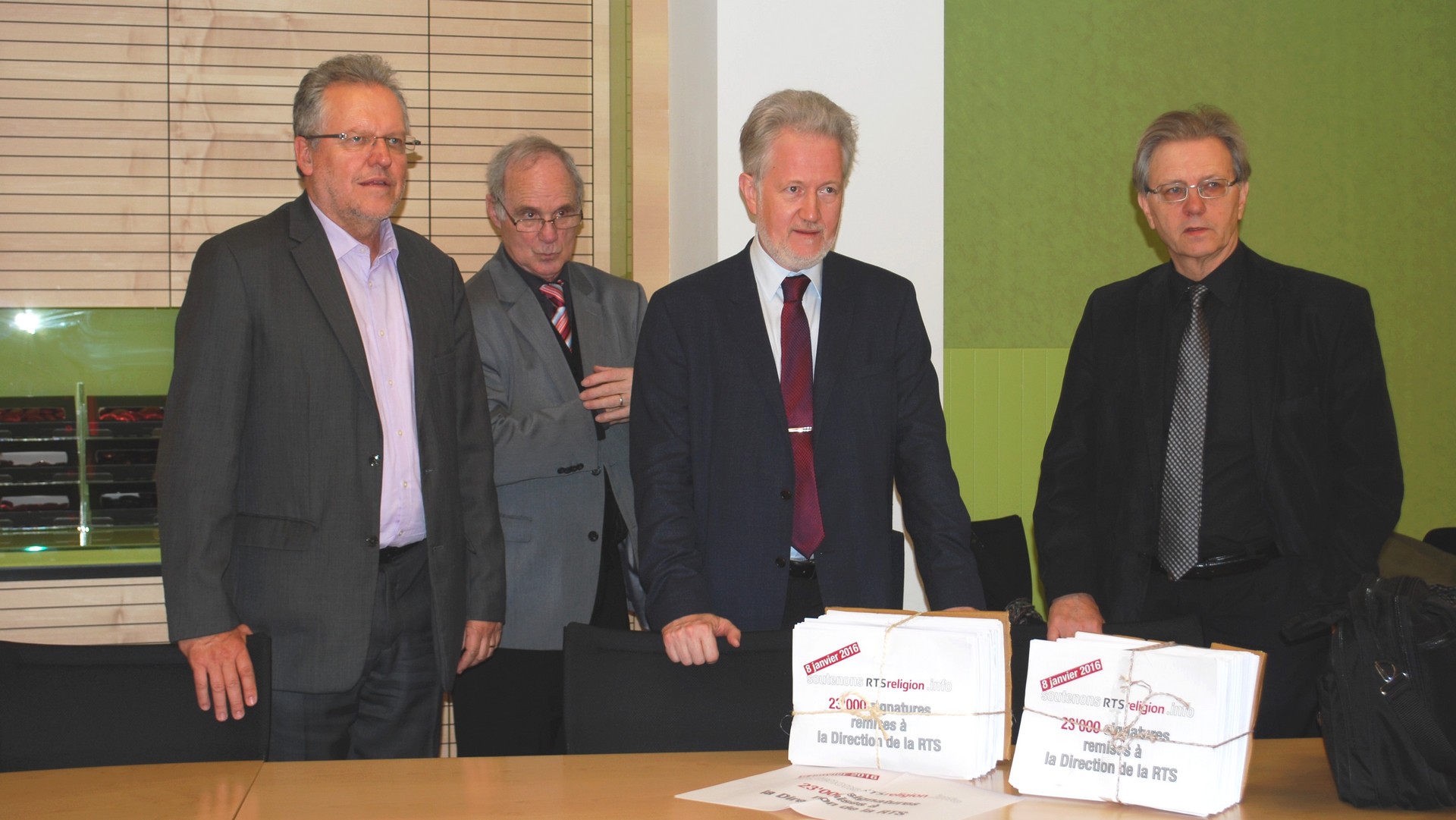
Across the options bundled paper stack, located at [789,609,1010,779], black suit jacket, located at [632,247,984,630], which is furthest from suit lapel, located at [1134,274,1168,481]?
bundled paper stack, located at [789,609,1010,779]

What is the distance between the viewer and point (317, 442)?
233cm

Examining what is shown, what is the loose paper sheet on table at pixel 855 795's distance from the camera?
4.96 ft

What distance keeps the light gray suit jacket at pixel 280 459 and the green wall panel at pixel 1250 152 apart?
207 centimetres

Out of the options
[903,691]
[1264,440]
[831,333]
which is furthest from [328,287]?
[1264,440]

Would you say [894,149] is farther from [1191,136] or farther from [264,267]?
[264,267]

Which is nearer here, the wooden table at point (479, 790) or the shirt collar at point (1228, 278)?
the wooden table at point (479, 790)

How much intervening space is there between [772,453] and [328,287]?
0.96 m

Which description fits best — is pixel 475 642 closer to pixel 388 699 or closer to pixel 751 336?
pixel 388 699

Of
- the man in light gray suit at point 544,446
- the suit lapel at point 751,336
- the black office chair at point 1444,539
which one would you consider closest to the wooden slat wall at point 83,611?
the man in light gray suit at point 544,446


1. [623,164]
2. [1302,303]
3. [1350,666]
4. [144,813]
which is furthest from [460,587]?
[623,164]

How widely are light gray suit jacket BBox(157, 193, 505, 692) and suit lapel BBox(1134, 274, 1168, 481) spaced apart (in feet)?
4.87

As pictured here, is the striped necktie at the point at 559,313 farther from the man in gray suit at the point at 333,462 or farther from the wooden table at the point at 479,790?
the wooden table at the point at 479,790

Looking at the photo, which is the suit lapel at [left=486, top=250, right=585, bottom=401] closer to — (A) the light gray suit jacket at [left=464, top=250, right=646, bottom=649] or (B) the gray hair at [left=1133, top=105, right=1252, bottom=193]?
(A) the light gray suit jacket at [left=464, top=250, right=646, bottom=649]

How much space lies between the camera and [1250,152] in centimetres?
382
